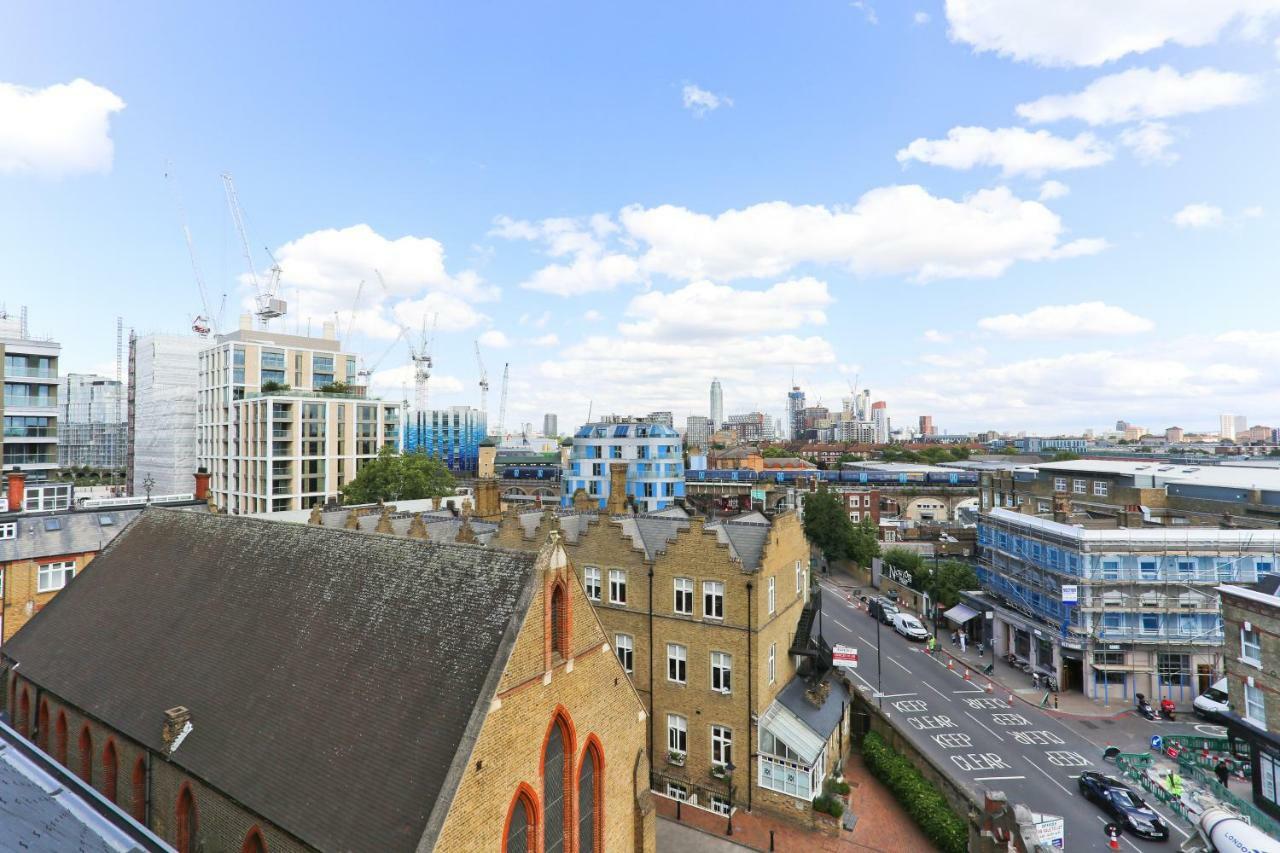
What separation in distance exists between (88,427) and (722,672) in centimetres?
22610

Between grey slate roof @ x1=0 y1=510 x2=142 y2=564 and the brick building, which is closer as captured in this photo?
the brick building

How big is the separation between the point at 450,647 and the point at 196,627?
11142mm

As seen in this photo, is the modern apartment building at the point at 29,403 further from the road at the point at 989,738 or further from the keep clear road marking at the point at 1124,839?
the keep clear road marking at the point at 1124,839

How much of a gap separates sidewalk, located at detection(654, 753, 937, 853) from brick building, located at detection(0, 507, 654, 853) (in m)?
6.64

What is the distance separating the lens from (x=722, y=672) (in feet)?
90.5

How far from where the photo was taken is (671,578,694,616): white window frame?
28.5m

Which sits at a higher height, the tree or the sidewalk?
the tree

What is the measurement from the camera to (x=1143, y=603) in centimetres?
4012

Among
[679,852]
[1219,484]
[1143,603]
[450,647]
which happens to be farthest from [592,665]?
Answer: [1219,484]

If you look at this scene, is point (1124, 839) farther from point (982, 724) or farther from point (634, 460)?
point (634, 460)

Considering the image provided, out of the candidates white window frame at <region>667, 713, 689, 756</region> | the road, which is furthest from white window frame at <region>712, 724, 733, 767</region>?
the road

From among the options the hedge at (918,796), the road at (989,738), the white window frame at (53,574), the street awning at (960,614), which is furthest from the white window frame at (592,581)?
the street awning at (960,614)

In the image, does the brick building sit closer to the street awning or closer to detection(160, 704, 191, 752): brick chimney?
detection(160, 704, 191, 752): brick chimney

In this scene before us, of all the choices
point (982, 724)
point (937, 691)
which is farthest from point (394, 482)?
point (982, 724)
